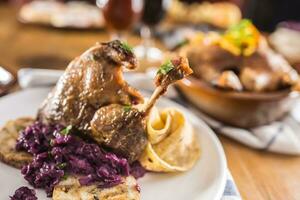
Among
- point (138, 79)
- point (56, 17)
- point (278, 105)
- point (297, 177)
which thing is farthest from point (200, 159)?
point (56, 17)

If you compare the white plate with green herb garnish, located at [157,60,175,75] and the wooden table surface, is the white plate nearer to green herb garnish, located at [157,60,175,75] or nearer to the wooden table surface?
the wooden table surface

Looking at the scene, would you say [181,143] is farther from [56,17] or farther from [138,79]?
[56,17]

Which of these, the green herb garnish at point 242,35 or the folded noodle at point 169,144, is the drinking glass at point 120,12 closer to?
the green herb garnish at point 242,35

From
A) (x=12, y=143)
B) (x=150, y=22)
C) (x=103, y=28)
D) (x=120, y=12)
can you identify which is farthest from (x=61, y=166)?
(x=103, y=28)

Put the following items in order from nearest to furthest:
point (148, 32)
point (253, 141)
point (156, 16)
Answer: point (253, 141) → point (156, 16) → point (148, 32)

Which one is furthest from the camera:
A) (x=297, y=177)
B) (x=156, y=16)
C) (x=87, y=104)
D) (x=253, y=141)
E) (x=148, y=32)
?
(x=148, y=32)

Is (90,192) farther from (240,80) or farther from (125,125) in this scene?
(240,80)

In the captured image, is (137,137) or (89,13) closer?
(137,137)

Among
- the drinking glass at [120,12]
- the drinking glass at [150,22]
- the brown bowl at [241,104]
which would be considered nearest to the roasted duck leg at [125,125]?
the brown bowl at [241,104]
